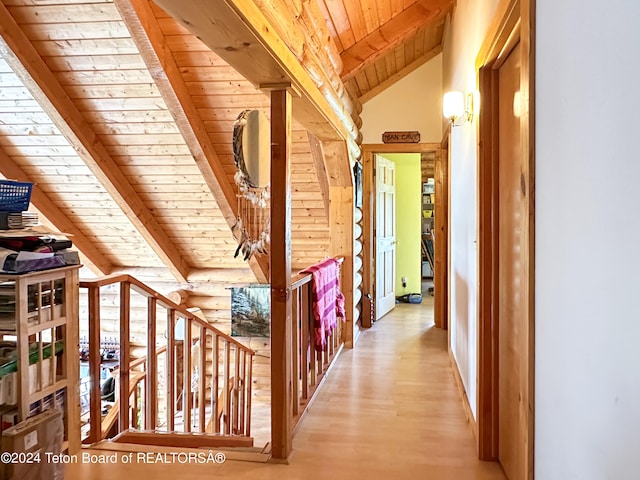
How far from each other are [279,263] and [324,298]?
1.19m

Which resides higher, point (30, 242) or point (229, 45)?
point (229, 45)

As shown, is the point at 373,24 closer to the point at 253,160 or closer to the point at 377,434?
the point at 253,160

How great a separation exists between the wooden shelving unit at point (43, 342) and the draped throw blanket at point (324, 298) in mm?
1522

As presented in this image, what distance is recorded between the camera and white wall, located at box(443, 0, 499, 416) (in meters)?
2.73

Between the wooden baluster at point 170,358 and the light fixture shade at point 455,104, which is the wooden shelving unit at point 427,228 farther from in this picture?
the wooden baluster at point 170,358

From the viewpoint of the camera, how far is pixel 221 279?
6.26m

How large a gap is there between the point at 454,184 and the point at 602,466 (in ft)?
11.0

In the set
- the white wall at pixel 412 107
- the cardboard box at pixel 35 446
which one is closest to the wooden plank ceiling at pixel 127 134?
the white wall at pixel 412 107

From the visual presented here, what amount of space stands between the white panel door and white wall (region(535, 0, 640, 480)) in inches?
177

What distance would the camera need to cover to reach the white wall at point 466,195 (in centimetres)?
273

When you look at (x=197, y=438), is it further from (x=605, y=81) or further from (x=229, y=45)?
(x=605, y=81)

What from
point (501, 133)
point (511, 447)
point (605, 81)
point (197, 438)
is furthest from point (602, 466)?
point (197, 438)

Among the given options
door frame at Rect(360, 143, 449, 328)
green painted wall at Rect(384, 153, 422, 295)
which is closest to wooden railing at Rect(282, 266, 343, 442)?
door frame at Rect(360, 143, 449, 328)

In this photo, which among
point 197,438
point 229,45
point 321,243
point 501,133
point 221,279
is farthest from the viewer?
point 221,279
